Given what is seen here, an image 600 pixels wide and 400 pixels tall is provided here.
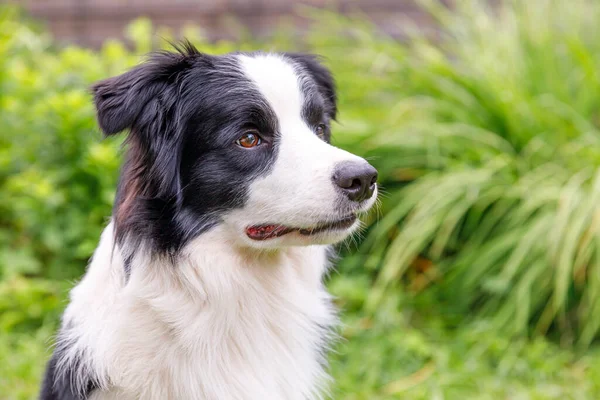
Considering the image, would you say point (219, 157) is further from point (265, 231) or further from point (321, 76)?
point (321, 76)

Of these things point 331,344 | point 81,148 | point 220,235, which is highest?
point 220,235

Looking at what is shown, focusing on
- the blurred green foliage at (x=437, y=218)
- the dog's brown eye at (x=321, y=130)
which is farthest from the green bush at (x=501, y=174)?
the dog's brown eye at (x=321, y=130)

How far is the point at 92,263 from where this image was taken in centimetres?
268

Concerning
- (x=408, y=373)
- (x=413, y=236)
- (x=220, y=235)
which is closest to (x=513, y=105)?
(x=413, y=236)

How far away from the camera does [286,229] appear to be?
2443 mm

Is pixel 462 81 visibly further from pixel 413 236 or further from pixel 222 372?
pixel 222 372

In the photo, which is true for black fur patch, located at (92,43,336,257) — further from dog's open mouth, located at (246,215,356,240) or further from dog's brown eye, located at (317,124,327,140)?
dog's brown eye, located at (317,124,327,140)

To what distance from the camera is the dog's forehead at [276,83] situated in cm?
253

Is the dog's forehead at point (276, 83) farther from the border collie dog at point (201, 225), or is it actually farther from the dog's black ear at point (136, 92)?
the dog's black ear at point (136, 92)

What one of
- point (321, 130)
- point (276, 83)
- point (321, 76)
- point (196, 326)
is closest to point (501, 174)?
point (321, 76)

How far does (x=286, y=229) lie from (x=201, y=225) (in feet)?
0.94

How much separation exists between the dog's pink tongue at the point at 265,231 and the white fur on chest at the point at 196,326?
11 centimetres

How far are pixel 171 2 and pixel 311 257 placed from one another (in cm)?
669

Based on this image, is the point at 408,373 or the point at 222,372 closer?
the point at 222,372
